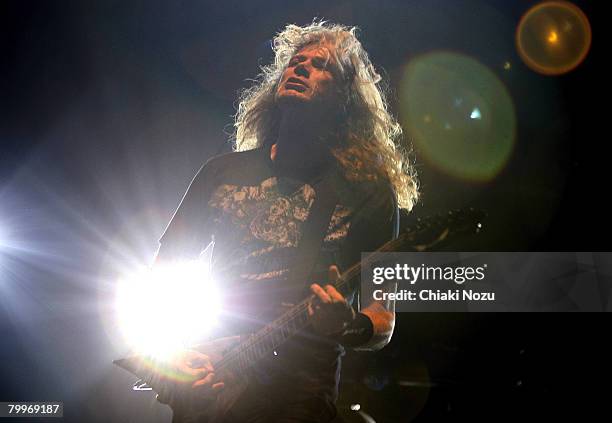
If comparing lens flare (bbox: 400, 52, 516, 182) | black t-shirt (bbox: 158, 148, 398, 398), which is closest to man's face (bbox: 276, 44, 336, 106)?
black t-shirt (bbox: 158, 148, 398, 398)

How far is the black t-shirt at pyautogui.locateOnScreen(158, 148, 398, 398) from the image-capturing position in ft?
6.13

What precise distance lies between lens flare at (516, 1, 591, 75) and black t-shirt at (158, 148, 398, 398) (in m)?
2.73

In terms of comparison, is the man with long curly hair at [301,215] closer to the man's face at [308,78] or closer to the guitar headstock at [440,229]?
the man's face at [308,78]

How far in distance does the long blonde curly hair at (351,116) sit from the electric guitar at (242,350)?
34.1 inches

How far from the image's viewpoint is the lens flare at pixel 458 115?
4.47 m

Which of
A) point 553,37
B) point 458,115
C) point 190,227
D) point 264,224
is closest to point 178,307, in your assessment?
point 190,227

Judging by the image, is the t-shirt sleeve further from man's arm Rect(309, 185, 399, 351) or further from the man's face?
man's arm Rect(309, 185, 399, 351)

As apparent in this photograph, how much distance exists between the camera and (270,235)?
6.98ft

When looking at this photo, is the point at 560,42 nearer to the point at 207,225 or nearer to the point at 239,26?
the point at 239,26

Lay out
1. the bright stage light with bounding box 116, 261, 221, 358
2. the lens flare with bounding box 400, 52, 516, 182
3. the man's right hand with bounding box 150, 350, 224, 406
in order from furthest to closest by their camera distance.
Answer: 1. the lens flare with bounding box 400, 52, 516, 182
2. the bright stage light with bounding box 116, 261, 221, 358
3. the man's right hand with bounding box 150, 350, 224, 406

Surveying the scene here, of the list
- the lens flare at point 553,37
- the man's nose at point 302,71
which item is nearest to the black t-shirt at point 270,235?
the man's nose at point 302,71

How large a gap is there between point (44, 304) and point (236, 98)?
8.44 feet

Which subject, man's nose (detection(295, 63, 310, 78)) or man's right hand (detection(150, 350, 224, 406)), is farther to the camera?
man's nose (detection(295, 63, 310, 78))

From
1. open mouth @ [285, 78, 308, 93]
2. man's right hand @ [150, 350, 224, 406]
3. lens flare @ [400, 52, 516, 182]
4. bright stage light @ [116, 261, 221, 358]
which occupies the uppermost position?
lens flare @ [400, 52, 516, 182]
